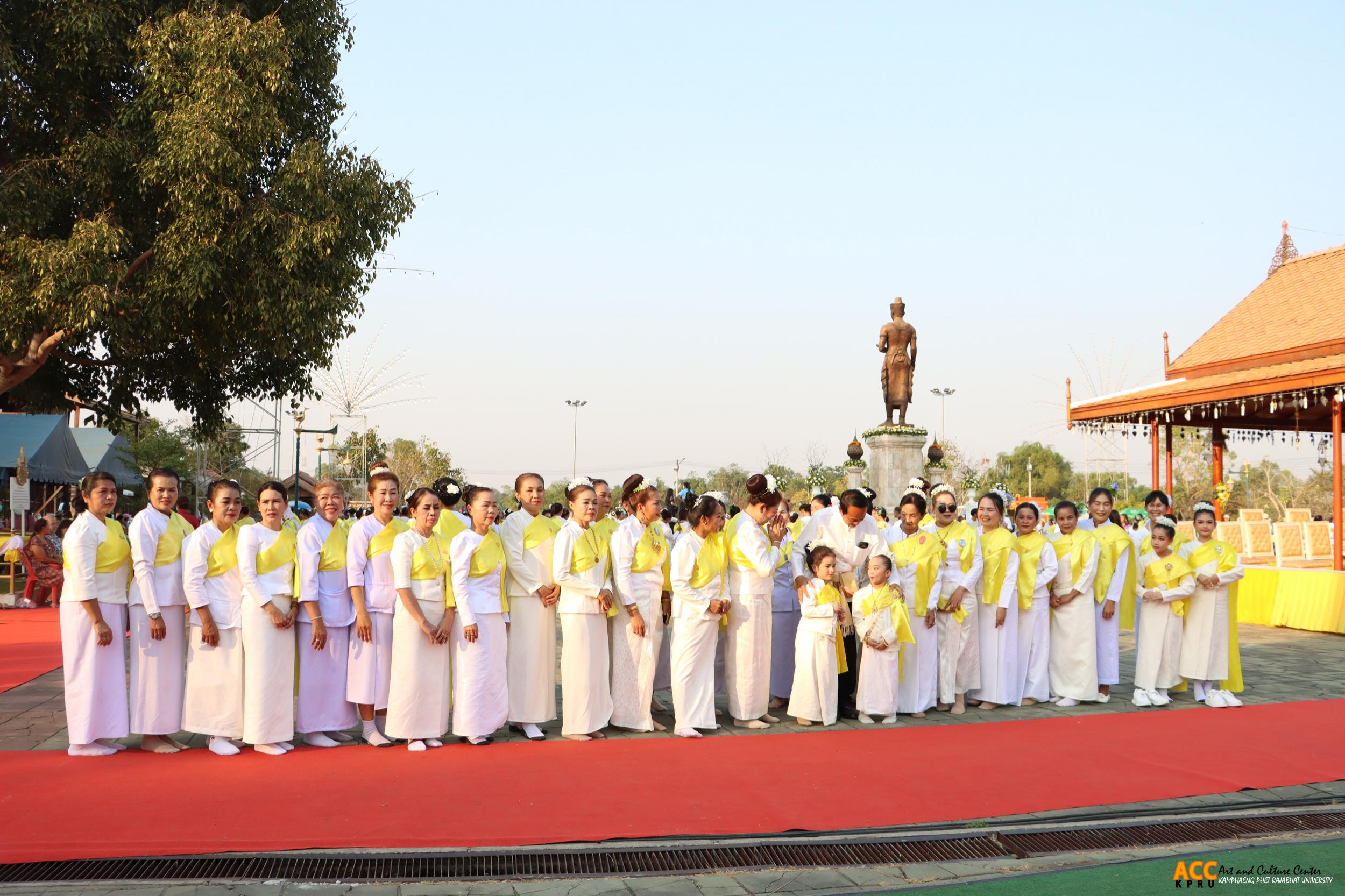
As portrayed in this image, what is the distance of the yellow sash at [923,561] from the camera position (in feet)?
25.1

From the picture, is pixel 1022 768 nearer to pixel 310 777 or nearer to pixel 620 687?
pixel 620 687

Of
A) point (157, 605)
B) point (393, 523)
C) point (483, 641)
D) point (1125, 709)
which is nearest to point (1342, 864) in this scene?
point (1125, 709)

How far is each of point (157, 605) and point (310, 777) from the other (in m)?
1.47

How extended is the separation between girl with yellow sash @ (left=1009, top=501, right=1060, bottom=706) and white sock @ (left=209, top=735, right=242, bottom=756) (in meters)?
5.57

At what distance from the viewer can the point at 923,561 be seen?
7.65 m

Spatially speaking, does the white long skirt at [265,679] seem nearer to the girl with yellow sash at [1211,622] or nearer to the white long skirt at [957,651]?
the white long skirt at [957,651]

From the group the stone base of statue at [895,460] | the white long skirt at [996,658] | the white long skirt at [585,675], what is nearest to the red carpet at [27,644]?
the white long skirt at [585,675]

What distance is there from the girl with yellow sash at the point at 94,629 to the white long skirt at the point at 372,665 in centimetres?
126

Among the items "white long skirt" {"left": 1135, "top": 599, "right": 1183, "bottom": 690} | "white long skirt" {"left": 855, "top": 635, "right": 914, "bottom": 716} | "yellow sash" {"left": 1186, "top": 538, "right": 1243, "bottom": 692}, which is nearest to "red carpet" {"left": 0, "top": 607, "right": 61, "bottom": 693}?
"white long skirt" {"left": 855, "top": 635, "right": 914, "bottom": 716}

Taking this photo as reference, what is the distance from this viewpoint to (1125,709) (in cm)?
797

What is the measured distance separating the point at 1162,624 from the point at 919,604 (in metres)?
2.12

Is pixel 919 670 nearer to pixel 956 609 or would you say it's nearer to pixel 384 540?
pixel 956 609

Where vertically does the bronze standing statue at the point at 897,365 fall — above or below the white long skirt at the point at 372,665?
above

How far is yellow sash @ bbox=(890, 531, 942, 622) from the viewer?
764cm
